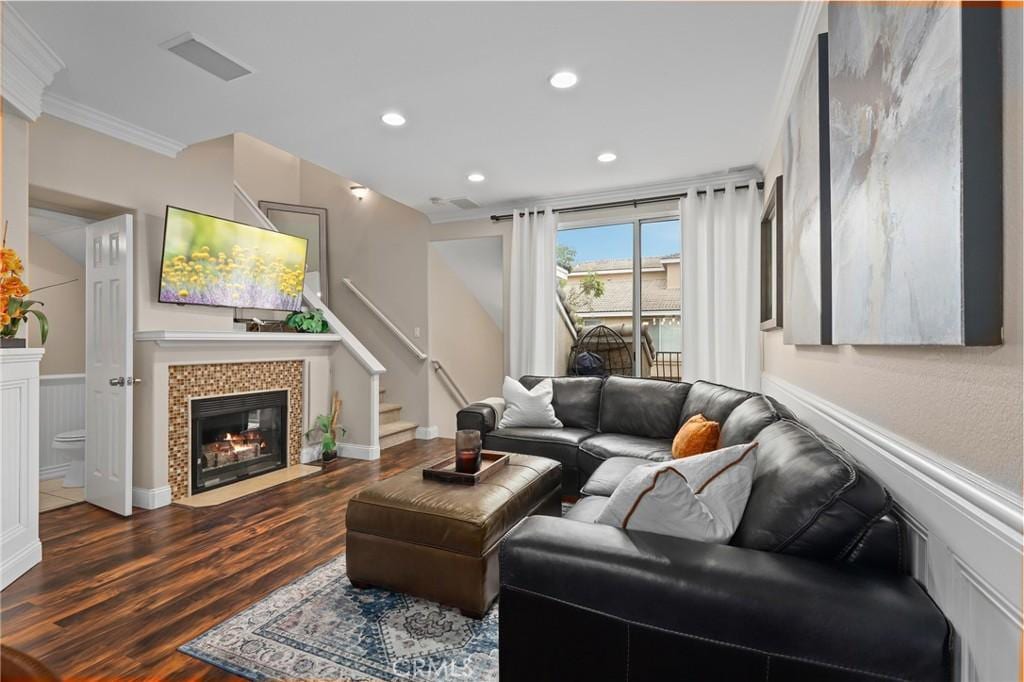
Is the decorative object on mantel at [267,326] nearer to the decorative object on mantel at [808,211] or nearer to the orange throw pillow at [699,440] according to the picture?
the orange throw pillow at [699,440]

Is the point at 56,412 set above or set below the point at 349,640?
above

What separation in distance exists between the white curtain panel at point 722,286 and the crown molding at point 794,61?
0.82 meters

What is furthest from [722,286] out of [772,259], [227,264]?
[227,264]

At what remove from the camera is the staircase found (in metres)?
5.27

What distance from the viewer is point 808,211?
2133mm

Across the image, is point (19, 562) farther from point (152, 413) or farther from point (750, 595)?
point (750, 595)

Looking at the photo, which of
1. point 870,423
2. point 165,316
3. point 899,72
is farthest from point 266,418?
point 899,72

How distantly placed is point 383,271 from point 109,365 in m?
3.01

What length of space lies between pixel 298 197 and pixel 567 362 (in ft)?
12.9

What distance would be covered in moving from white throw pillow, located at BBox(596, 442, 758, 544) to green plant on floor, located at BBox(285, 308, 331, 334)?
4015 mm

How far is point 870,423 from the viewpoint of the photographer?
1.51 m

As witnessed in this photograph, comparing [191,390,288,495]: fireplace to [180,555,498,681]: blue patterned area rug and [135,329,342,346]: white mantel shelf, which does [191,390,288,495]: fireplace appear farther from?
[180,555,498,681]: blue patterned area rug

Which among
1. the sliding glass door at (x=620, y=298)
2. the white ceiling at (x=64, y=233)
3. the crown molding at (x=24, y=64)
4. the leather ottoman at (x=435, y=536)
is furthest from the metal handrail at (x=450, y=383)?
the crown molding at (x=24, y=64)

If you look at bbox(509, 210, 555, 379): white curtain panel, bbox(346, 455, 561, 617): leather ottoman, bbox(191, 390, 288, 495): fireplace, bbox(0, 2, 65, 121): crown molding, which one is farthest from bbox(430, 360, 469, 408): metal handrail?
bbox(0, 2, 65, 121): crown molding
